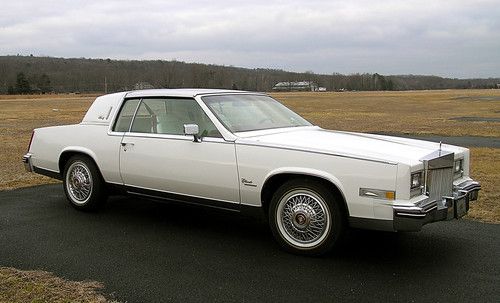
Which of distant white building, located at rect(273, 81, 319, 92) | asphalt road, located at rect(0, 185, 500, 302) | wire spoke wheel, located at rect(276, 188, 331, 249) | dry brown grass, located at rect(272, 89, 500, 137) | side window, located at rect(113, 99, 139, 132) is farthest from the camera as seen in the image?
distant white building, located at rect(273, 81, 319, 92)

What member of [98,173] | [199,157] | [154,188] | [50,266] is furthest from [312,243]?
[98,173]

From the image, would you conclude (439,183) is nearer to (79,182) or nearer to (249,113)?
(249,113)

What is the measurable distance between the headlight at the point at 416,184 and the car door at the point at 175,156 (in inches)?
65.6

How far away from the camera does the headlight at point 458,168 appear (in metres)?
5.10

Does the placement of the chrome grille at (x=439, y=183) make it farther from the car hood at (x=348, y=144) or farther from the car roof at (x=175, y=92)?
the car roof at (x=175, y=92)

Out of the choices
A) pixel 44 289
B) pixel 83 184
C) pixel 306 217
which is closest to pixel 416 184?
pixel 306 217

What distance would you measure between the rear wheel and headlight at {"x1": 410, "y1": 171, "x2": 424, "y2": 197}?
375 cm

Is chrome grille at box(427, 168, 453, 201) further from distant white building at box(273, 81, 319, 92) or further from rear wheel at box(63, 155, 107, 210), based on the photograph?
distant white building at box(273, 81, 319, 92)

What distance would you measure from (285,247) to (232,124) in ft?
4.58

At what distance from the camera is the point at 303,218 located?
15.4ft

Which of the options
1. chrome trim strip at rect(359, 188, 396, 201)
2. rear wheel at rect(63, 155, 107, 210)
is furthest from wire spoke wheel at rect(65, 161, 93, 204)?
chrome trim strip at rect(359, 188, 396, 201)

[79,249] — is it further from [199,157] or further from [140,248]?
[199,157]

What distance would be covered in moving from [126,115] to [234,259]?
243 centimetres

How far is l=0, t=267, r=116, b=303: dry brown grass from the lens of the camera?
380 centimetres
